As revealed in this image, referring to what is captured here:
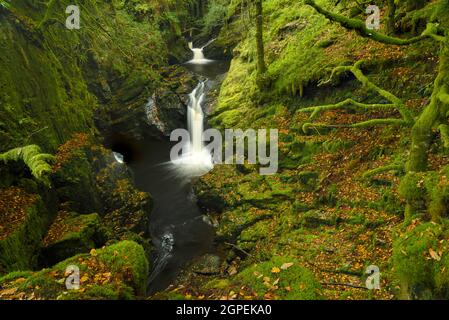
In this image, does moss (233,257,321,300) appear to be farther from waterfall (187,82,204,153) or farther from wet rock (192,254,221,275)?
waterfall (187,82,204,153)

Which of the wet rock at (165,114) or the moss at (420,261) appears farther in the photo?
the wet rock at (165,114)

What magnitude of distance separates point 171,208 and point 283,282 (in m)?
11.9

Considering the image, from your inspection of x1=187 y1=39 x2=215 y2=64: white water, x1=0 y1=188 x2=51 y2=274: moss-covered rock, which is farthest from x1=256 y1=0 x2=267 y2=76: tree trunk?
x1=187 y1=39 x2=215 y2=64: white water

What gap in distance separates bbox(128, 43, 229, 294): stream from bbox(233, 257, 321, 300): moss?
25.2ft

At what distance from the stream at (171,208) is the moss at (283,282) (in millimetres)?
7693

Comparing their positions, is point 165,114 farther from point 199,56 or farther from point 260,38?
point 199,56

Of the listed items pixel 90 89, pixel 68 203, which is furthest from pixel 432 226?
pixel 90 89

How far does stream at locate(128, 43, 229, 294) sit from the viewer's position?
12.5 m

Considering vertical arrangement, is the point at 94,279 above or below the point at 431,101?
below

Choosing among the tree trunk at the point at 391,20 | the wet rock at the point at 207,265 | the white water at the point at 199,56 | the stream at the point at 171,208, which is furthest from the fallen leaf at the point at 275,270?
the white water at the point at 199,56

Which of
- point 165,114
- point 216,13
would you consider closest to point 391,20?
point 165,114

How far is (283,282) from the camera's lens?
4184 millimetres

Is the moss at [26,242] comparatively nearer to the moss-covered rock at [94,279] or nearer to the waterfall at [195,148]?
the moss-covered rock at [94,279]

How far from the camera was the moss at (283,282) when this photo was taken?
13.1 feet
